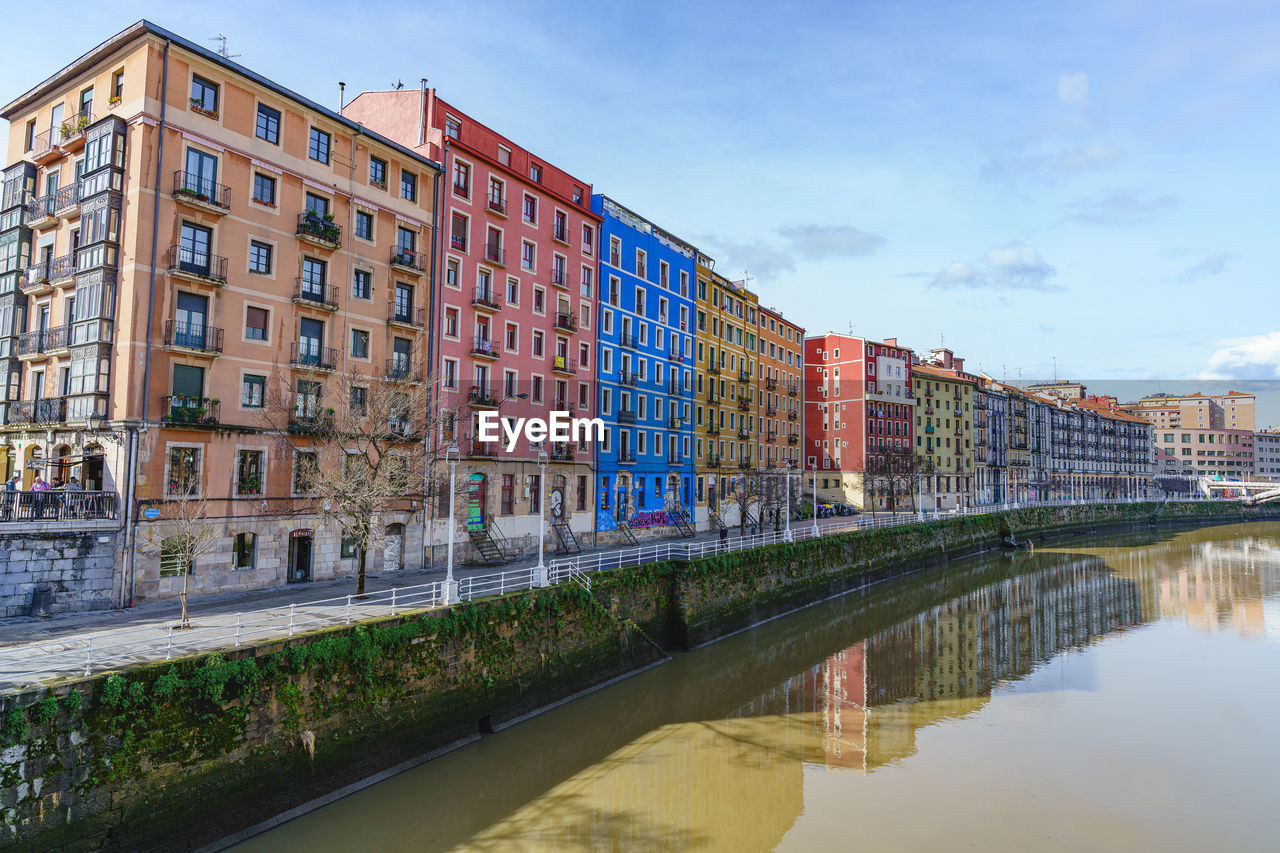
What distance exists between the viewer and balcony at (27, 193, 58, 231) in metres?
28.4

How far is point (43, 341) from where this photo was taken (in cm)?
2806

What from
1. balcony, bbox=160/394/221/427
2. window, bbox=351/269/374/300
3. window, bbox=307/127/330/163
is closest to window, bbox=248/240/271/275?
window, bbox=351/269/374/300

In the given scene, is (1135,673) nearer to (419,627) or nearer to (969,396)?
(419,627)

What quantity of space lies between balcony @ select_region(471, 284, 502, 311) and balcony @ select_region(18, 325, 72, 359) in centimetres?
1745

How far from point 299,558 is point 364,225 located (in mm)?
15517

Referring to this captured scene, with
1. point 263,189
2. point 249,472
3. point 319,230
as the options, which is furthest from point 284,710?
point 263,189

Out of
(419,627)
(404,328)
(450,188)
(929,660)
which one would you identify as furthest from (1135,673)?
(450,188)

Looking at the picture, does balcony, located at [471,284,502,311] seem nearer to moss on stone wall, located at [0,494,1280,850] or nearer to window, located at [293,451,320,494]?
window, located at [293,451,320,494]

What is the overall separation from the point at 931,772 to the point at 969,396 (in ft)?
322

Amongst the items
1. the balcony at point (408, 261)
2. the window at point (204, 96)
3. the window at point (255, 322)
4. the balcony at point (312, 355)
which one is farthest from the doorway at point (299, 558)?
the window at point (204, 96)

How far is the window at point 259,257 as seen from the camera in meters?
28.9

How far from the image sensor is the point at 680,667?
3184 cm

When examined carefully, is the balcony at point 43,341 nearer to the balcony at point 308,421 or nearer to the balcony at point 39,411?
the balcony at point 39,411

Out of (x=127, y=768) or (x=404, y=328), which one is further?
(x=404, y=328)
